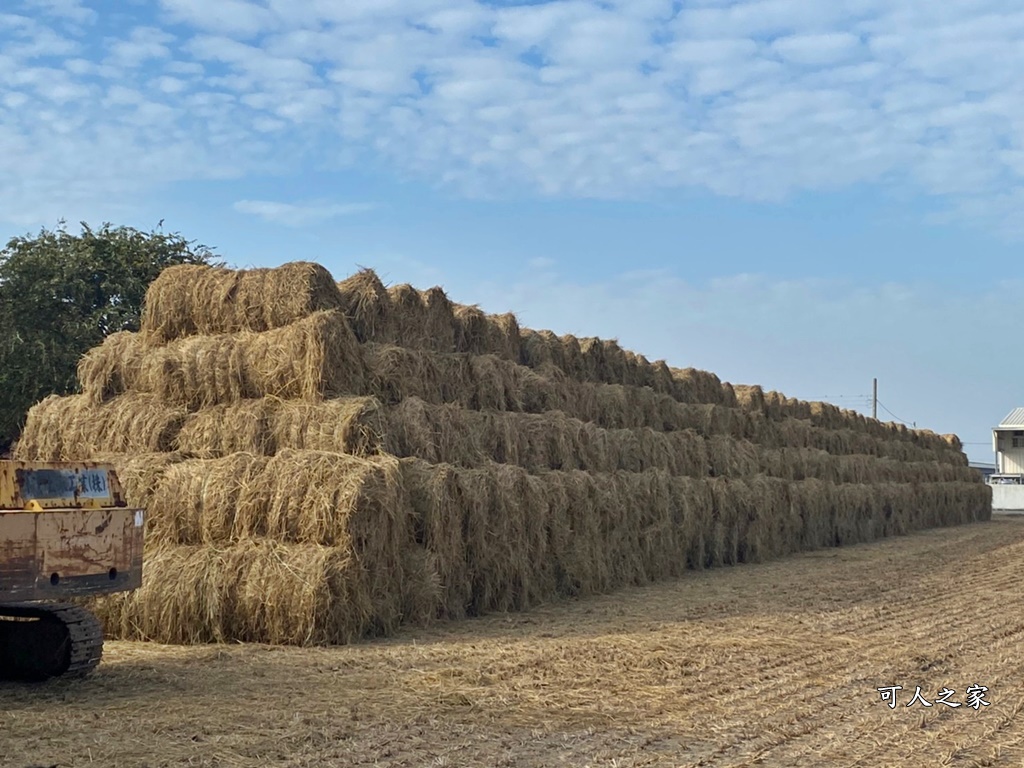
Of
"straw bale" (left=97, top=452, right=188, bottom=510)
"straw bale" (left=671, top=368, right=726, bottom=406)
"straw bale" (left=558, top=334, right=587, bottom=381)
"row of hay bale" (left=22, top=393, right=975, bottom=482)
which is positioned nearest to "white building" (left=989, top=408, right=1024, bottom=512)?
"straw bale" (left=671, top=368, right=726, bottom=406)

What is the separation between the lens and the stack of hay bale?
10.6 m

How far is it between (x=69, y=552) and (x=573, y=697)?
154 inches

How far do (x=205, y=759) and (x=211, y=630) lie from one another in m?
4.57

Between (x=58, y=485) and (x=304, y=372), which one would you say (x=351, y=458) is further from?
(x=58, y=485)

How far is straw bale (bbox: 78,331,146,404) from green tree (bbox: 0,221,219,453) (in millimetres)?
8200

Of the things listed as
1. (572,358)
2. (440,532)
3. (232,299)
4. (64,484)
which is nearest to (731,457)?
(572,358)

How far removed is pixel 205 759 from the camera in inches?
242

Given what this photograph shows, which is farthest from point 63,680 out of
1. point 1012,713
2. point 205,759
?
point 1012,713

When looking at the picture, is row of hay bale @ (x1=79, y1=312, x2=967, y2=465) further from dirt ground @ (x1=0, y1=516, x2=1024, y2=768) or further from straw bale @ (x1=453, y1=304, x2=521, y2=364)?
dirt ground @ (x1=0, y1=516, x2=1024, y2=768)

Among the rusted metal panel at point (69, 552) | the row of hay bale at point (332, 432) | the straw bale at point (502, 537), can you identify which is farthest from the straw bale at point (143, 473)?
the straw bale at point (502, 537)

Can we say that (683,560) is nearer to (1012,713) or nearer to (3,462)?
(1012,713)

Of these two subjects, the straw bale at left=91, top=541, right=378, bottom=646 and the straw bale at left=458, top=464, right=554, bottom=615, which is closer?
the straw bale at left=91, top=541, right=378, bottom=646

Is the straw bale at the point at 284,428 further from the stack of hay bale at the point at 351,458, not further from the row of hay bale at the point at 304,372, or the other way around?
the row of hay bale at the point at 304,372

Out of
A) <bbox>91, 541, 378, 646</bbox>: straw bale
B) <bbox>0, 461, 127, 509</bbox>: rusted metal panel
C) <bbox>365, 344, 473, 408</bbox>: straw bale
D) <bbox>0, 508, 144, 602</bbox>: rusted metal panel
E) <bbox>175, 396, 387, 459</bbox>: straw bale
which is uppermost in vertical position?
<bbox>365, 344, 473, 408</bbox>: straw bale
